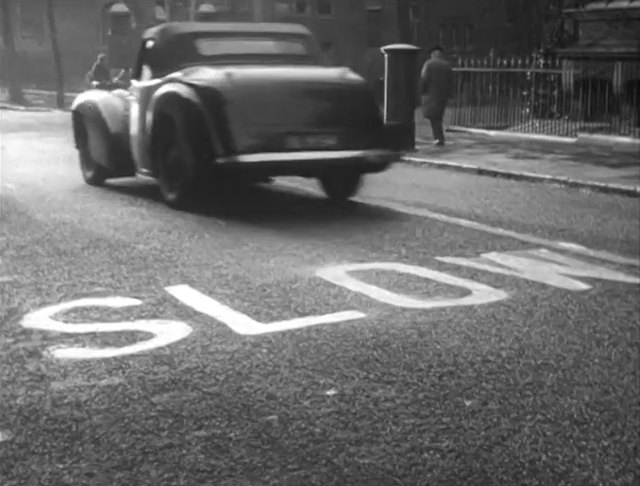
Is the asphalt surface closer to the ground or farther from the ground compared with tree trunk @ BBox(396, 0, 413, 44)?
closer to the ground

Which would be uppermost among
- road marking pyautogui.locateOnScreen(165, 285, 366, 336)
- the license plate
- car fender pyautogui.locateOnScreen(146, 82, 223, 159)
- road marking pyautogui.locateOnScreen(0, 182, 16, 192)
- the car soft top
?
the car soft top

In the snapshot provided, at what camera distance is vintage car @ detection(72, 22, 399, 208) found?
10594mm

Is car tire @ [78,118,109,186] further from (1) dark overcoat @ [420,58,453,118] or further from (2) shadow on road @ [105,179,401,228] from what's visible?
(1) dark overcoat @ [420,58,453,118]

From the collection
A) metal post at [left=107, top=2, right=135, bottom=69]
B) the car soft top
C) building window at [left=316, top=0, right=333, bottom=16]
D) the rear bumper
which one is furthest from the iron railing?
building window at [left=316, top=0, right=333, bottom=16]

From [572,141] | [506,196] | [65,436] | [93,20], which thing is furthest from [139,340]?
[93,20]

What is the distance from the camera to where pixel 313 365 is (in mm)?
5520

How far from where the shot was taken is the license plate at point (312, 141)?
420 inches

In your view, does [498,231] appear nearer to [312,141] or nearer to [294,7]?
[312,141]

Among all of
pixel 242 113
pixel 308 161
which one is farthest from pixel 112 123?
pixel 308 161

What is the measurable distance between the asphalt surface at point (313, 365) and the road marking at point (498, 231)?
0.05 meters

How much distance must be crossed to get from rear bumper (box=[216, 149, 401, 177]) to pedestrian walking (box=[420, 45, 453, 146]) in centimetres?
835

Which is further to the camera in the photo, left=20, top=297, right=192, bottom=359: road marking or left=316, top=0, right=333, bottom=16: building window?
left=316, top=0, right=333, bottom=16: building window

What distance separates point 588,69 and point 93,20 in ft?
103

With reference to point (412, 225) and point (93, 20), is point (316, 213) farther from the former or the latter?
point (93, 20)
